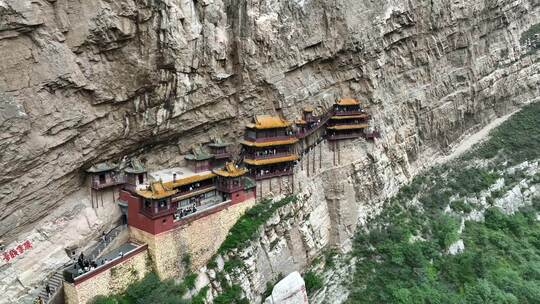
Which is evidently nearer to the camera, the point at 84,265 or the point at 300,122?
the point at 84,265

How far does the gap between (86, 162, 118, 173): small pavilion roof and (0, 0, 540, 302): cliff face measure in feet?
0.99

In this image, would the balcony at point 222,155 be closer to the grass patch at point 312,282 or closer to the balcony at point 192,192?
the balcony at point 192,192

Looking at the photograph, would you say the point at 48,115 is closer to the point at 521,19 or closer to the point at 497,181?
the point at 497,181

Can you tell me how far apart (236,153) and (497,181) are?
2109cm

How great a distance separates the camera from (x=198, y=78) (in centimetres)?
2258

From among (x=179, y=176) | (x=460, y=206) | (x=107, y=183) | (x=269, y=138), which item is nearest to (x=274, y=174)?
(x=269, y=138)

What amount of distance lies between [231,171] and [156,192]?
176 inches

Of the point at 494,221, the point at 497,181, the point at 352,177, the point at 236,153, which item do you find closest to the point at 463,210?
the point at 494,221

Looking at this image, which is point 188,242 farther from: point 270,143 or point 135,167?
point 270,143

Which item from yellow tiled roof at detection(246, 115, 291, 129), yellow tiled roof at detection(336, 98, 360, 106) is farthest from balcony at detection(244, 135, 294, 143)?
yellow tiled roof at detection(336, 98, 360, 106)

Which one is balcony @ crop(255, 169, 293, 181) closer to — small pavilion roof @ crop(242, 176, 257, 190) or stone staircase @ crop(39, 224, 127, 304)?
small pavilion roof @ crop(242, 176, 257, 190)

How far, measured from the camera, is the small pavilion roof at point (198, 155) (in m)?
23.8

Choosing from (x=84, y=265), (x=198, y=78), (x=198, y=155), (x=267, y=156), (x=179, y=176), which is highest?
(x=198, y=78)

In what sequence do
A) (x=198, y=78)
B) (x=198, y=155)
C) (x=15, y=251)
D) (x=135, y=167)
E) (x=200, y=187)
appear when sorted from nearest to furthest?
(x=15, y=251) < (x=135, y=167) < (x=198, y=78) < (x=200, y=187) < (x=198, y=155)
